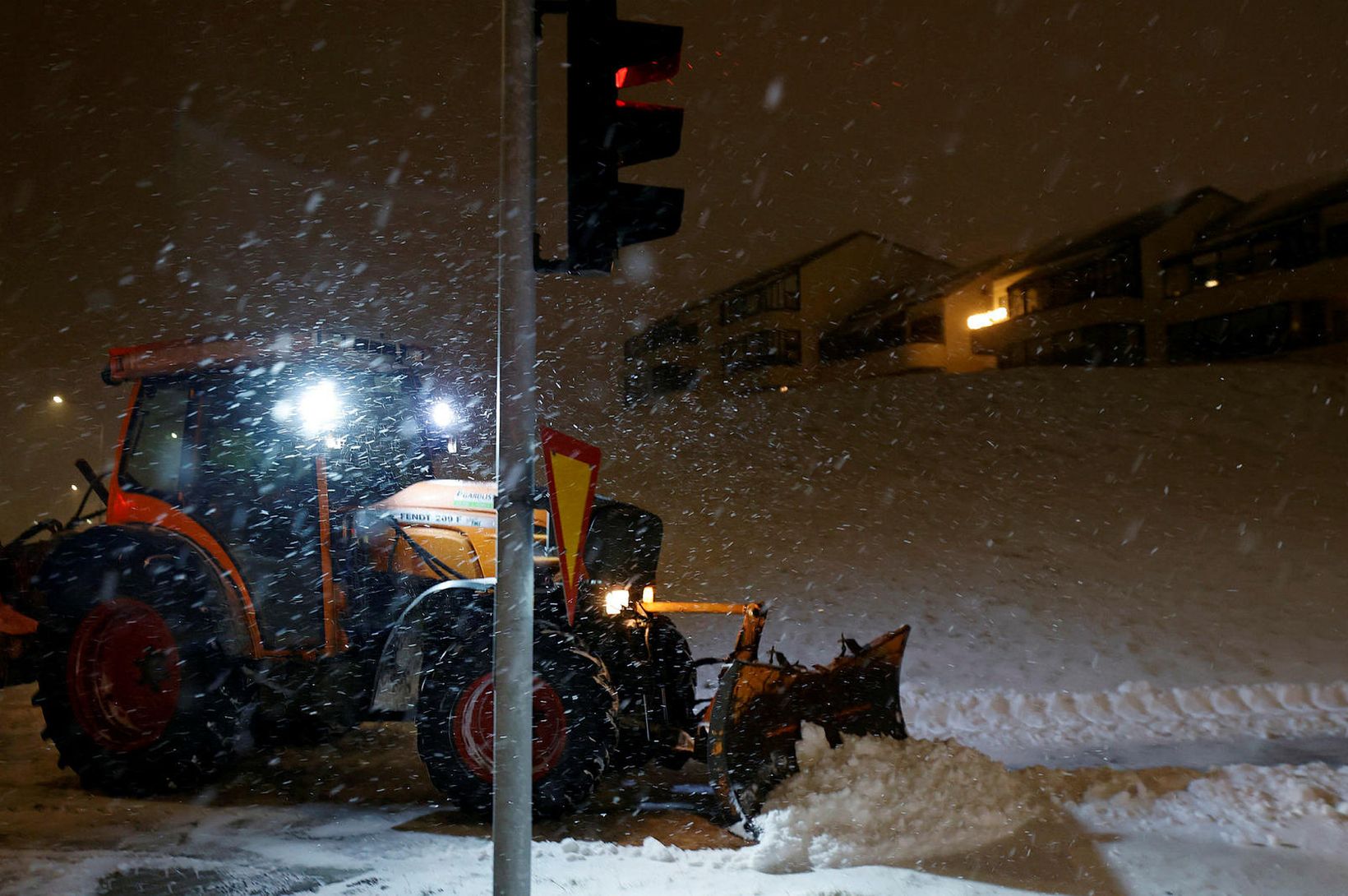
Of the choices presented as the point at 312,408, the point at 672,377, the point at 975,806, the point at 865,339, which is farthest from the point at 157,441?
the point at 672,377

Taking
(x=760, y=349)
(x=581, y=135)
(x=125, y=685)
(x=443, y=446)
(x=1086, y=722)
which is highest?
(x=760, y=349)

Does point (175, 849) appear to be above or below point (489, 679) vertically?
below

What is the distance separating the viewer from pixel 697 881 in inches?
158

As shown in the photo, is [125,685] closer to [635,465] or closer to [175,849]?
[175,849]

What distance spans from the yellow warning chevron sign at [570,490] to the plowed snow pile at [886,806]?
201 centimetres

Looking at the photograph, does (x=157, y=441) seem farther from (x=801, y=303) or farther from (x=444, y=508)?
(x=801, y=303)

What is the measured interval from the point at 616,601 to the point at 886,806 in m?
1.94

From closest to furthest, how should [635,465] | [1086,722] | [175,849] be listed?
[175,849], [1086,722], [635,465]

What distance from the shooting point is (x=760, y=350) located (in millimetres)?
43219

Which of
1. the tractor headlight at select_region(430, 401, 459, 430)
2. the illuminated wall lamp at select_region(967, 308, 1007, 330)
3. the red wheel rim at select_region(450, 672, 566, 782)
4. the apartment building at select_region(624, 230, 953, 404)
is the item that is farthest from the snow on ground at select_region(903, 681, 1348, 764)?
the apartment building at select_region(624, 230, 953, 404)

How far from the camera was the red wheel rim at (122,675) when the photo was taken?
18.1 ft

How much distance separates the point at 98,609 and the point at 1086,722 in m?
6.94

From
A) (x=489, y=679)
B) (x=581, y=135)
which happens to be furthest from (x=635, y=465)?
(x=581, y=135)

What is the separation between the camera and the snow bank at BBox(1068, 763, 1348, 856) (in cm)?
452
